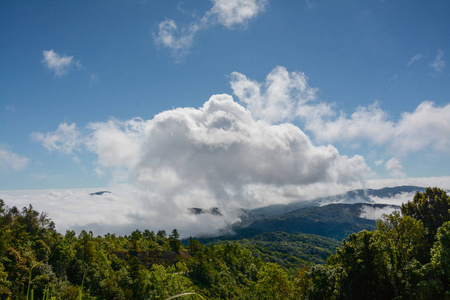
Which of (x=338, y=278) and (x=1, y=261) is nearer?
(x=338, y=278)

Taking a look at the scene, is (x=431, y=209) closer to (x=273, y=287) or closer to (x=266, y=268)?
(x=273, y=287)

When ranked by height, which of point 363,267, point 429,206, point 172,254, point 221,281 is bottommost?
point 221,281

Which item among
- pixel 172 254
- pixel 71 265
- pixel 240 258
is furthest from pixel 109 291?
pixel 240 258

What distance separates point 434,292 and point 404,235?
12328 millimetres

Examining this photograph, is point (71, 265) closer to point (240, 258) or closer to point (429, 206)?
point (429, 206)

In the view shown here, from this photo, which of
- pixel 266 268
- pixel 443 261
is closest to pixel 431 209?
pixel 443 261

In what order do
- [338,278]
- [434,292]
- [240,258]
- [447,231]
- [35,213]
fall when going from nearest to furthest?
[434,292] < [447,231] < [338,278] < [35,213] < [240,258]

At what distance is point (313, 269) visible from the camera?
50281 mm

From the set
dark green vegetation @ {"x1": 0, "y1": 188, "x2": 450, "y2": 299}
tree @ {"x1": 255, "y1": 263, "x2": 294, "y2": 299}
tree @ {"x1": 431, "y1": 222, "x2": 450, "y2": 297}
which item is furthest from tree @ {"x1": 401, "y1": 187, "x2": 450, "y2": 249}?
tree @ {"x1": 255, "y1": 263, "x2": 294, "y2": 299}

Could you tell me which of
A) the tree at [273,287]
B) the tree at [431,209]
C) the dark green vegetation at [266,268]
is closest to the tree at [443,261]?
the dark green vegetation at [266,268]

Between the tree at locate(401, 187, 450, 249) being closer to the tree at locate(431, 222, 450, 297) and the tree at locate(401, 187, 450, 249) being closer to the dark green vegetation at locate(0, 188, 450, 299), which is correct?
the dark green vegetation at locate(0, 188, 450, 299)

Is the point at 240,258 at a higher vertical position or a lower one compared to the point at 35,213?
lower

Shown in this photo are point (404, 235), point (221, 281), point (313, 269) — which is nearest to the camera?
point (404, 235)

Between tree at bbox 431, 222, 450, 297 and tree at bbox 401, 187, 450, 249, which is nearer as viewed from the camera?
tree at bbox 431, 222, 450, 297
